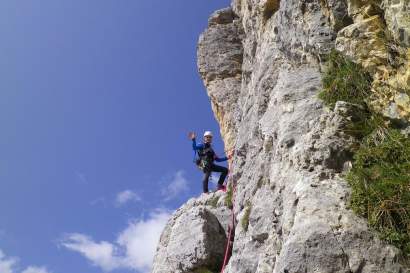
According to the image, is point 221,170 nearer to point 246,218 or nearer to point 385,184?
point 246,218

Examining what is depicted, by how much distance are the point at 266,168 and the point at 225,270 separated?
2.61m

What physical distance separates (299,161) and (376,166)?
4.86 feet

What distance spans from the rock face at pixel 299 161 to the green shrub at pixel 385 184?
0.19 meters

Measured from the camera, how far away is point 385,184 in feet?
22.2

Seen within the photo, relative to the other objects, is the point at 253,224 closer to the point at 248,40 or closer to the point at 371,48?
the point at 371,48

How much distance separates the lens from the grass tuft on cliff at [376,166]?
644 centimetres

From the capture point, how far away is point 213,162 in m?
16.9

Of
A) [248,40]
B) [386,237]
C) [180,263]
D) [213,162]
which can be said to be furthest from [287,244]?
[248,40]

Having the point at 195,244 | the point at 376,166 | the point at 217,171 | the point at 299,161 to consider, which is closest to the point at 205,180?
the point at 217,171

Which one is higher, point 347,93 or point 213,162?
point 213,162

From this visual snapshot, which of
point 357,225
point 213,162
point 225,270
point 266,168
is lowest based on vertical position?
point 357,225

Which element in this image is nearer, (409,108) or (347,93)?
(409,108)

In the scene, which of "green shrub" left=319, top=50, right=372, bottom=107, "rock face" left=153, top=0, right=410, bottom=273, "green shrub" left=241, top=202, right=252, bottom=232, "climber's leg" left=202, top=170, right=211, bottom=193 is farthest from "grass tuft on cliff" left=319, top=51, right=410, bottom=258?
"climber's leg" left=202, top=170, right=211, bottom=193

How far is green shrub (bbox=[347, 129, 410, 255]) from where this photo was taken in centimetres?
639
